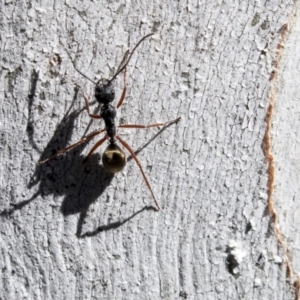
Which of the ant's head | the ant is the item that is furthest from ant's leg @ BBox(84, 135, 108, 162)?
the ant's head

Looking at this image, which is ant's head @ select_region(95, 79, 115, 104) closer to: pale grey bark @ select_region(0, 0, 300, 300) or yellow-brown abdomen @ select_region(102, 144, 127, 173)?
pale grey bark @ select_region(0, 0, 300, 300)

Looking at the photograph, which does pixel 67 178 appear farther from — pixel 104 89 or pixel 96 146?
pixel 104 89

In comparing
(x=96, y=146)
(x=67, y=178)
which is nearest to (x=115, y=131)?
(x=96, y=146)

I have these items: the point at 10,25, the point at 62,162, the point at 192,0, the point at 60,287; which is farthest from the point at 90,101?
the point at 60,287

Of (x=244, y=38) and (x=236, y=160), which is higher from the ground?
(x=244, y=38)

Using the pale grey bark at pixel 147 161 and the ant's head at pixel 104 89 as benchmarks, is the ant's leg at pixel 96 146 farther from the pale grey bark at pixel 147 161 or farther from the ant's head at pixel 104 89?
the ant's head at pixel 104 89

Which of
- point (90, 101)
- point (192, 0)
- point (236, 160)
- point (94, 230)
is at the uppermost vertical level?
point (192, 0)

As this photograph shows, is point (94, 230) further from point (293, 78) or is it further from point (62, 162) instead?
point (293, 78)

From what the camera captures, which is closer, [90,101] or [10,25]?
[10,25]

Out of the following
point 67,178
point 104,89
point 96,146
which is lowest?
point 67,178
